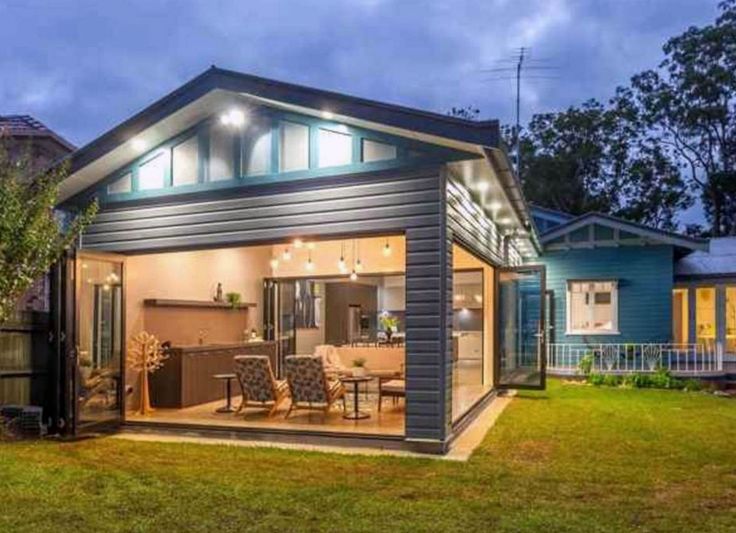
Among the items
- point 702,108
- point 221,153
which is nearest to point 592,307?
point 221,153

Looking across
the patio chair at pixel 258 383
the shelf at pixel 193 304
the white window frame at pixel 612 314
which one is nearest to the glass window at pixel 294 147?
the patio chair at pixel 258 383

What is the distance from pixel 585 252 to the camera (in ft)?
50.2

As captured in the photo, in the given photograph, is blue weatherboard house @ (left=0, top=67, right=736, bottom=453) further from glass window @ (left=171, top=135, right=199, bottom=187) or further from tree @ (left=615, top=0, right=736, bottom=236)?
tree @ (left=615, top=0, right=736, bottom=236)

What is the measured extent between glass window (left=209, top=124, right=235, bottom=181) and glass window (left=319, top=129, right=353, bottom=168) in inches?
46.6

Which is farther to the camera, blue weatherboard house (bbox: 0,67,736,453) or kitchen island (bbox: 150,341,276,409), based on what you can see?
kitchen island (bbox: 150,341,276,409)

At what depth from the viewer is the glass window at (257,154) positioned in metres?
7.68

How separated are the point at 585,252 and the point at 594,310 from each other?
132 centimetres

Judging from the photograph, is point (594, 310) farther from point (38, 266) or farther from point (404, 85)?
point (404, 85)

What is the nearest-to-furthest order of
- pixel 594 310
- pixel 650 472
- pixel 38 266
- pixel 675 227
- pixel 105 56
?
pixel 650 472, pixel 38 266, pixel 594 310, pixel 675 227, pixel 105 56

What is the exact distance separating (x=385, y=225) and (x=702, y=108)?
2326 cm

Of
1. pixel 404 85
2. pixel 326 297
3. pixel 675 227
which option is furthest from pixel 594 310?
pixel 404 85

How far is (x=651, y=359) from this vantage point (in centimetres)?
1376

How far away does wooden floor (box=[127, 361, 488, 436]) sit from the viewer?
7578 millimetres

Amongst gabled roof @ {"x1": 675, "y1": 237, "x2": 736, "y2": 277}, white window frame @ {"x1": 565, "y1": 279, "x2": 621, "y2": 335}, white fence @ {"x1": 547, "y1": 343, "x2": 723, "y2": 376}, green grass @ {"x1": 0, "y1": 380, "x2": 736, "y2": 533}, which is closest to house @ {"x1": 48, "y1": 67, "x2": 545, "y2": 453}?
green grass @ {"x1": 0, "y1": 380, "x2": 736, "y2": 533}
